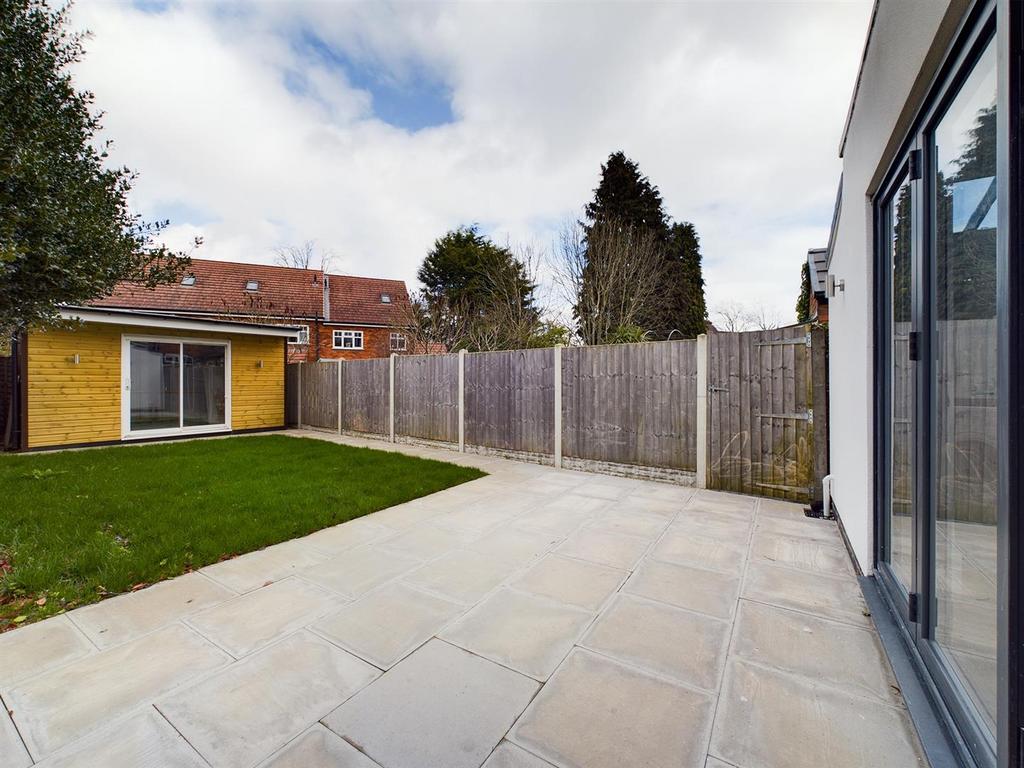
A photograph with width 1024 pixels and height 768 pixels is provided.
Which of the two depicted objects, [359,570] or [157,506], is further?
[157,506]

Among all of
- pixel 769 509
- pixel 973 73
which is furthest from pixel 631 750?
pixel 769 509

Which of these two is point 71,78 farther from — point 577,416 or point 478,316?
point 478,316

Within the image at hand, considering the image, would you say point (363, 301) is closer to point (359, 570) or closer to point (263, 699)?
point (359, 570)

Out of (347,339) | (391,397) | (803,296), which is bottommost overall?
(391,397)

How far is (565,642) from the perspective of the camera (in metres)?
2.01

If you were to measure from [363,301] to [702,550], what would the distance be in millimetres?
20160

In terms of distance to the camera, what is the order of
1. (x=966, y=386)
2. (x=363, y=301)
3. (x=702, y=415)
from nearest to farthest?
(x=966, y=386)
(x=702, y=415)
(x=363, y=301)

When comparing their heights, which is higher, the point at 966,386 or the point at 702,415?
the point at 966,386

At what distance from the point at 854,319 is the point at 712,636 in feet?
7.21

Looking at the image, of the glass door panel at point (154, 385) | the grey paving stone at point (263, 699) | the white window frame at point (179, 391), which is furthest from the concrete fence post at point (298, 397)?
the grey paving stone at point (263, 699)

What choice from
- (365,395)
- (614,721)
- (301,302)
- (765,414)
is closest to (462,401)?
(365,395)

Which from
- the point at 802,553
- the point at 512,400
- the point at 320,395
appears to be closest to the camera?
the point at 802,553

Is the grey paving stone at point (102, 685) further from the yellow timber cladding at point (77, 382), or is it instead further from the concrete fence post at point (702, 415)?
the yellow timber cladding at point (77, 382)

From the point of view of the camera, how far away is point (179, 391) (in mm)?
9172
